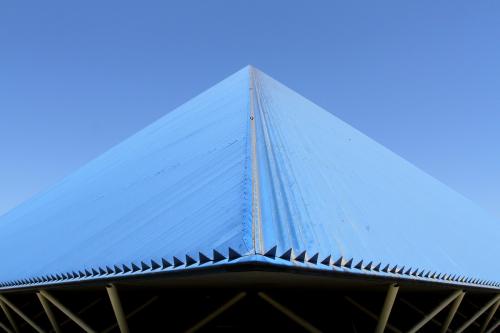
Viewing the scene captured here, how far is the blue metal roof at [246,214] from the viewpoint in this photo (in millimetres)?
4629

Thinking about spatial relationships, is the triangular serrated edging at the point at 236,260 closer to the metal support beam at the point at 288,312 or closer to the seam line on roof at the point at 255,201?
the seam line on roof at the point at 255,201

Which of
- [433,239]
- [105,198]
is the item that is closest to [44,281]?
[105,198]

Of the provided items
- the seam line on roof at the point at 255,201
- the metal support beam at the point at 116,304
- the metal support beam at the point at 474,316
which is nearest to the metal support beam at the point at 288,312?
the seam line on roof at the point at 255,201

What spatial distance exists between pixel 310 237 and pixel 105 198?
6905mm

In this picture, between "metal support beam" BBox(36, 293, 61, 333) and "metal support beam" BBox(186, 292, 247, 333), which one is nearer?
"metal support beam" BBox(186, 292, 247, 333)

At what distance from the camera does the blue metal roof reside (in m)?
4.63

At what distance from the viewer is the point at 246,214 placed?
4559mm

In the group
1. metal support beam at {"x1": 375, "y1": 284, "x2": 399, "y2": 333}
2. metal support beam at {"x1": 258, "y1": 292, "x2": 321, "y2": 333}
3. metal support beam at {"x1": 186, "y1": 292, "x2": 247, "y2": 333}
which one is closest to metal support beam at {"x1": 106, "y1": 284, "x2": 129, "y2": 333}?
metal support beam at {"x1": 186, "y1": 292, "x2": 247, "y2": 333}

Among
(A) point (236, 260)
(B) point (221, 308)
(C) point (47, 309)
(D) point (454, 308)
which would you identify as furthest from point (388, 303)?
(C) point (47, 309)

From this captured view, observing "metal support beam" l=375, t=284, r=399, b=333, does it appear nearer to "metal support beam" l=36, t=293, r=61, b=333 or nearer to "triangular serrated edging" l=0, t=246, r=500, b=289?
"triangular serrated edging" l=0, t=246, r=500, b=289

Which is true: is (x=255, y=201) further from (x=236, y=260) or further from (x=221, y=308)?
(x=221, y=308)

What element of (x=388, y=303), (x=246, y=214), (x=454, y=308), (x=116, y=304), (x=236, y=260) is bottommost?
(x=454, y=308)

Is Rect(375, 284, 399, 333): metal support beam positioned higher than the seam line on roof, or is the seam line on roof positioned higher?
the seam line on roof

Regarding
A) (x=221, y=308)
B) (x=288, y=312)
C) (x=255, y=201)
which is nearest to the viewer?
(x=255, y=201)
